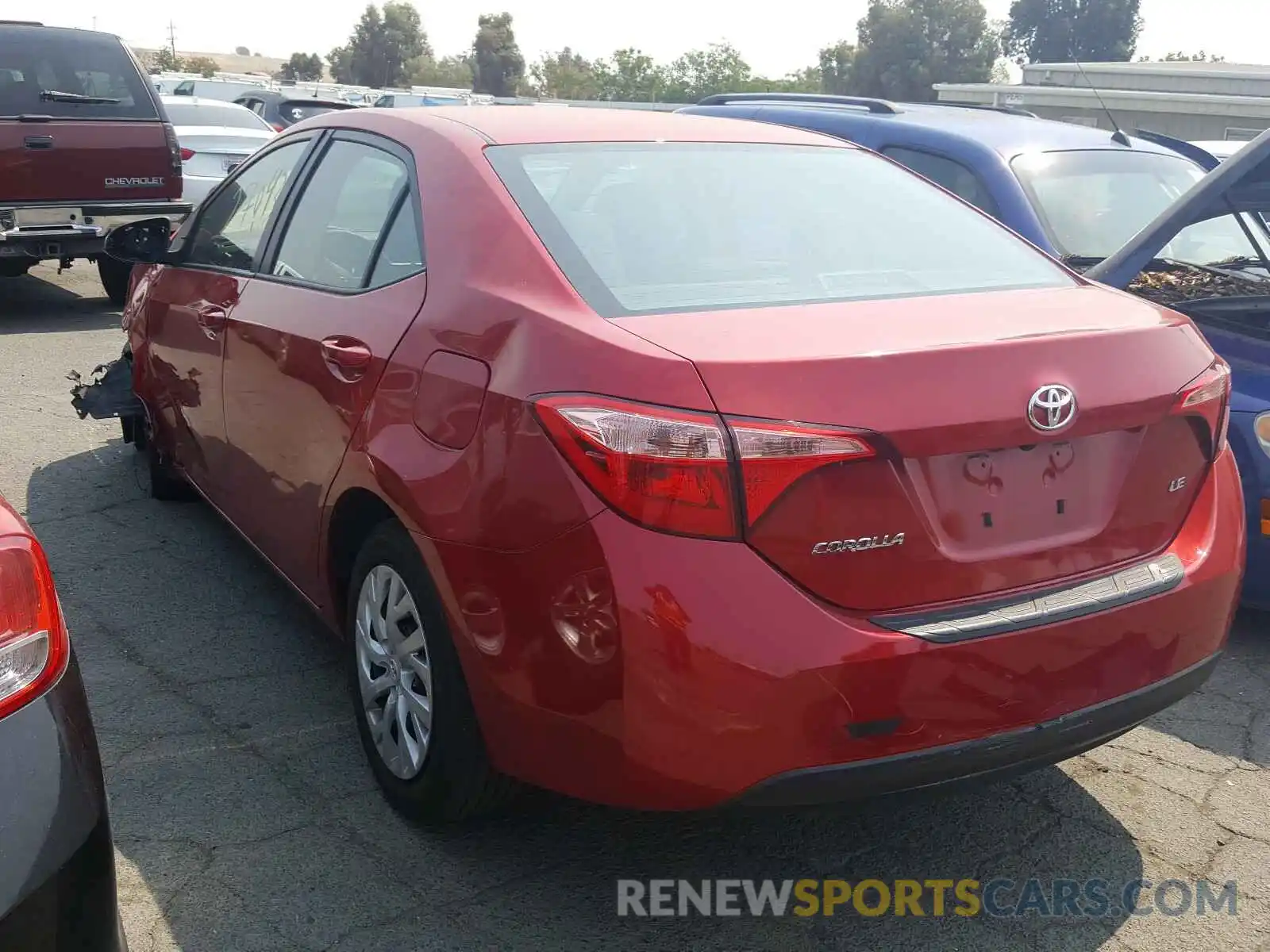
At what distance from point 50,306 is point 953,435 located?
9905mm

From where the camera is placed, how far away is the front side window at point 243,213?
4.08 meters

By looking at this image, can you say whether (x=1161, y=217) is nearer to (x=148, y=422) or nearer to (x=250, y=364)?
(x=250, y=364)

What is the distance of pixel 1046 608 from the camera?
249 centimetres

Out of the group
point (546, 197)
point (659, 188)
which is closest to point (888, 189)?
point (659, 188)

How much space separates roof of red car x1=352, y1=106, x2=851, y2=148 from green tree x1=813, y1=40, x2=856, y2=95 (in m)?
78.8

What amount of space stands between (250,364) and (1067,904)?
8.46 ft

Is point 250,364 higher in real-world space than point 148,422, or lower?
higher

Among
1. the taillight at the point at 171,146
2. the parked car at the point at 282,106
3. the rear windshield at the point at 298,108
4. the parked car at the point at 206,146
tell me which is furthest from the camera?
the parked car at the point at 282,106

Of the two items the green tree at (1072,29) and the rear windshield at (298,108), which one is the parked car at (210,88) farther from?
the green tree at (1072,29)

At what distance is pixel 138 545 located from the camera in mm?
4969

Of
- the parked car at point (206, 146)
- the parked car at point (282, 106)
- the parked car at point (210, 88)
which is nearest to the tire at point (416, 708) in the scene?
the parked car at point (206, 146)

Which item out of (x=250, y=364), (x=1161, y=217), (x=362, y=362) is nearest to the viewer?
(x=362, y=362)

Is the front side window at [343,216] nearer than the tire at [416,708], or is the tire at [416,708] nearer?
the tire at [416,708]

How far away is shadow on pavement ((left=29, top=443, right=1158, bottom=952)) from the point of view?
106 inches
